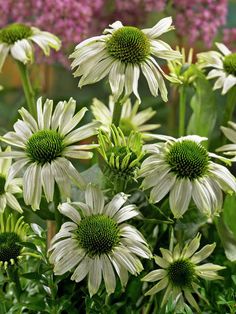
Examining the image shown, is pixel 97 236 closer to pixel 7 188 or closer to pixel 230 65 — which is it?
pixel 7 188

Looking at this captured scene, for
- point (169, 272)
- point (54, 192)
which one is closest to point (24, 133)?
point (54, 192)

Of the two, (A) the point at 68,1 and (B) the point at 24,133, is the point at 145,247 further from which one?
(A) the point at 68,1

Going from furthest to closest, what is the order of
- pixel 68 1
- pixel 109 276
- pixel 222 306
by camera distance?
pixel 68 1 < pixel 222 306 < pixel 109 276

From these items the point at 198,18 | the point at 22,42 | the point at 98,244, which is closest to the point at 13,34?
the point at 22,42

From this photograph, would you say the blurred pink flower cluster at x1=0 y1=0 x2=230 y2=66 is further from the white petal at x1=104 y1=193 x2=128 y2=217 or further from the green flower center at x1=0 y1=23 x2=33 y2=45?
the white petal at x1=104 y1=193 x2=128 y2=217

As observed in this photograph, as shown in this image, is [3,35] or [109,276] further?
[3,35]

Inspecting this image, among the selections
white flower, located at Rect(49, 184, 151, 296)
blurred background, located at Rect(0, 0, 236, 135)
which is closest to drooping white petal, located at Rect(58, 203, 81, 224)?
white flower, located at Rect(49, 184, 151, 296)

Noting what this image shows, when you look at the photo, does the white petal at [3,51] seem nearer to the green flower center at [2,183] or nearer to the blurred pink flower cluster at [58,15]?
the green flower center at [2,183]
